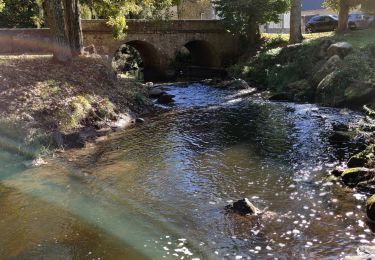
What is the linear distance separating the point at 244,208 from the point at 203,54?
111 ft

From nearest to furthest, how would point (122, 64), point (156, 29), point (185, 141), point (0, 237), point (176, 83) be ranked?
point (0, 237)
point (185, 141)
point (176, 83)
point (156, 29)
point (122, 64)

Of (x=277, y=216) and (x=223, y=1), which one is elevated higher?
(x=223, y=1)

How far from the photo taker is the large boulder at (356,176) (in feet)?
32.4

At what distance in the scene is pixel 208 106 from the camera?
69.2 feet

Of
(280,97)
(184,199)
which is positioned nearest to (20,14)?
(280,97)

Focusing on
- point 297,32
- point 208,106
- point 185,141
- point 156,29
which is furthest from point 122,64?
point 185,141

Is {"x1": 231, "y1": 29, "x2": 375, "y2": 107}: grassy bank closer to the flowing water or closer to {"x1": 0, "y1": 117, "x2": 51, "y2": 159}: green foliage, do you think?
the flowing water

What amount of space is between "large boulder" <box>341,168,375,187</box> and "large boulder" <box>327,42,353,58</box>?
44.7 feet

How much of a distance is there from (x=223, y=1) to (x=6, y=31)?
18.0 metres

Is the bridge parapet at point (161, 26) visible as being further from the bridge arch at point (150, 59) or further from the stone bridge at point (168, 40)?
the bridge arch at point (150, 59)

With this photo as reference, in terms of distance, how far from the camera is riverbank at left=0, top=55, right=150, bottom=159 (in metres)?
13.0

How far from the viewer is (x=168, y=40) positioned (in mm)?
36000

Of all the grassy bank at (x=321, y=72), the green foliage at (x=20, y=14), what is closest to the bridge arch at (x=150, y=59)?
the green foliage at (x=20, y=14)

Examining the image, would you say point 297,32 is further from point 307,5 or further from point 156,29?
point 307,5
